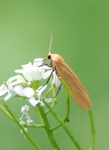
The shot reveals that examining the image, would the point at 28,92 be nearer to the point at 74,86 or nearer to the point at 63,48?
the point at 74,86

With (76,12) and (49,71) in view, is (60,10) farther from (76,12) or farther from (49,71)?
(49,71)

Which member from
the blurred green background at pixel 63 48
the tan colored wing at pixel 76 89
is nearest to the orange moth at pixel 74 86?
the tan colored wing at pixel 76 89

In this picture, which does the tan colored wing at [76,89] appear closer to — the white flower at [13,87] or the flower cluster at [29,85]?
the flower cluster at [29,85]

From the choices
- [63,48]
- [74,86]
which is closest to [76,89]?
[74,86]

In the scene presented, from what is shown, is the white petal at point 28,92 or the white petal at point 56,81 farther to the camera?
the white petal at point 56,81

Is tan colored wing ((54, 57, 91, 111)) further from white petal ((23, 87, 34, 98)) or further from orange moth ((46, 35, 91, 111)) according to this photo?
white petal ((23, 87, 34, 98))

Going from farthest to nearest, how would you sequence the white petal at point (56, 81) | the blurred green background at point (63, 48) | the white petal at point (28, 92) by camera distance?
the blurred green background at point (63, 48)
the white petal at point (56, 81)
the white petal at point (28, 92)

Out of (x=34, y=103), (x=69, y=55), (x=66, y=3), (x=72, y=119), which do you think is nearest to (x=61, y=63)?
(x=34, y=103)

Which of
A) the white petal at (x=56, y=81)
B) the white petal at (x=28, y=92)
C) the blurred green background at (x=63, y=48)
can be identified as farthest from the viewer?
the blurred green background at (x=63, y=48)
